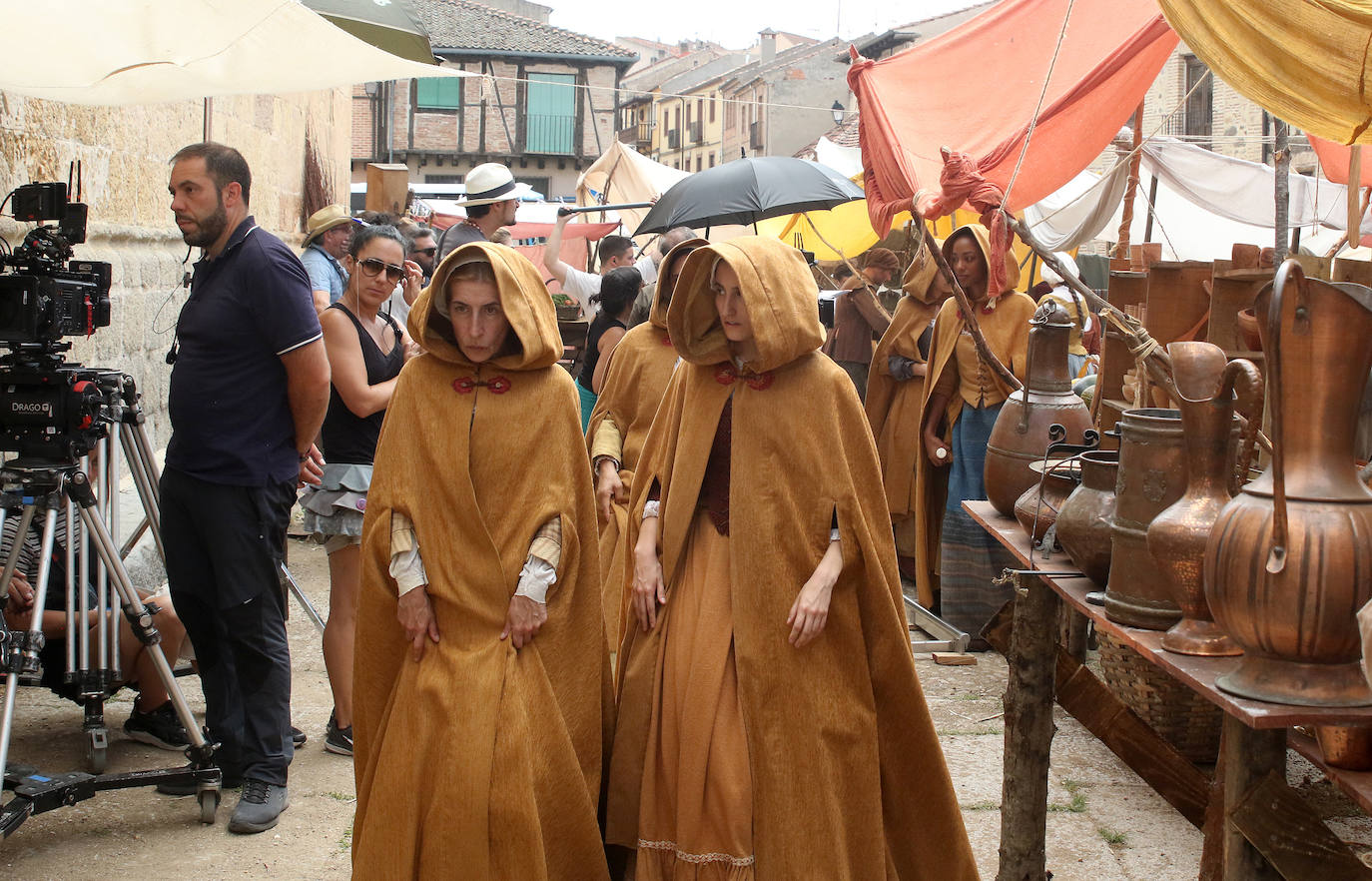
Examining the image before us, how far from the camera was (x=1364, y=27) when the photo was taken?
121 inches

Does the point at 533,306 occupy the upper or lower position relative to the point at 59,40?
lower

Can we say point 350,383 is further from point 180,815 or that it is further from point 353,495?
point 180,815

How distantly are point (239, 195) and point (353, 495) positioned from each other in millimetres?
1103

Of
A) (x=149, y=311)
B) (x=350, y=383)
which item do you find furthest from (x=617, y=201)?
(x=350, y=383)

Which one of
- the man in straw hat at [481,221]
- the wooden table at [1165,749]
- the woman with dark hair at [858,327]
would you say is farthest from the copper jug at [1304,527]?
the woman with dark hair at [858,327]

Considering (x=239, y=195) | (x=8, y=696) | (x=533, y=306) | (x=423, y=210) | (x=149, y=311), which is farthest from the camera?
(x=423, y=210)

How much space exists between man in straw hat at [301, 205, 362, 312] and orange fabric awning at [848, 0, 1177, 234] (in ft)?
9.22

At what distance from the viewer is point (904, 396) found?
7.21m

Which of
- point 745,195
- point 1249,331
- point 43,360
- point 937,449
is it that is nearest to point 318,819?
point 43,360

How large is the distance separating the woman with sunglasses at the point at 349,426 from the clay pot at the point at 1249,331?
2.93m

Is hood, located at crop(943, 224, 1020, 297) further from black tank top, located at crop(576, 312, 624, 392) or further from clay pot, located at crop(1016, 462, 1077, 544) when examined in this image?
clay pot, located at crop(1016, 462, 1077, 544)

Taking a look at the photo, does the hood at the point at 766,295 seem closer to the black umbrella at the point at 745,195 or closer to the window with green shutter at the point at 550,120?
the black umbrella at the point at 745,195

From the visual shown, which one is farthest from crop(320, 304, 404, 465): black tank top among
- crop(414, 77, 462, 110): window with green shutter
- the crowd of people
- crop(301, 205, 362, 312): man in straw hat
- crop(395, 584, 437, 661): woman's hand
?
crop(414, 77, 462, 110): window with green shutter

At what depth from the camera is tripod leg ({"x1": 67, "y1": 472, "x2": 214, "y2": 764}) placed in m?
3.92
